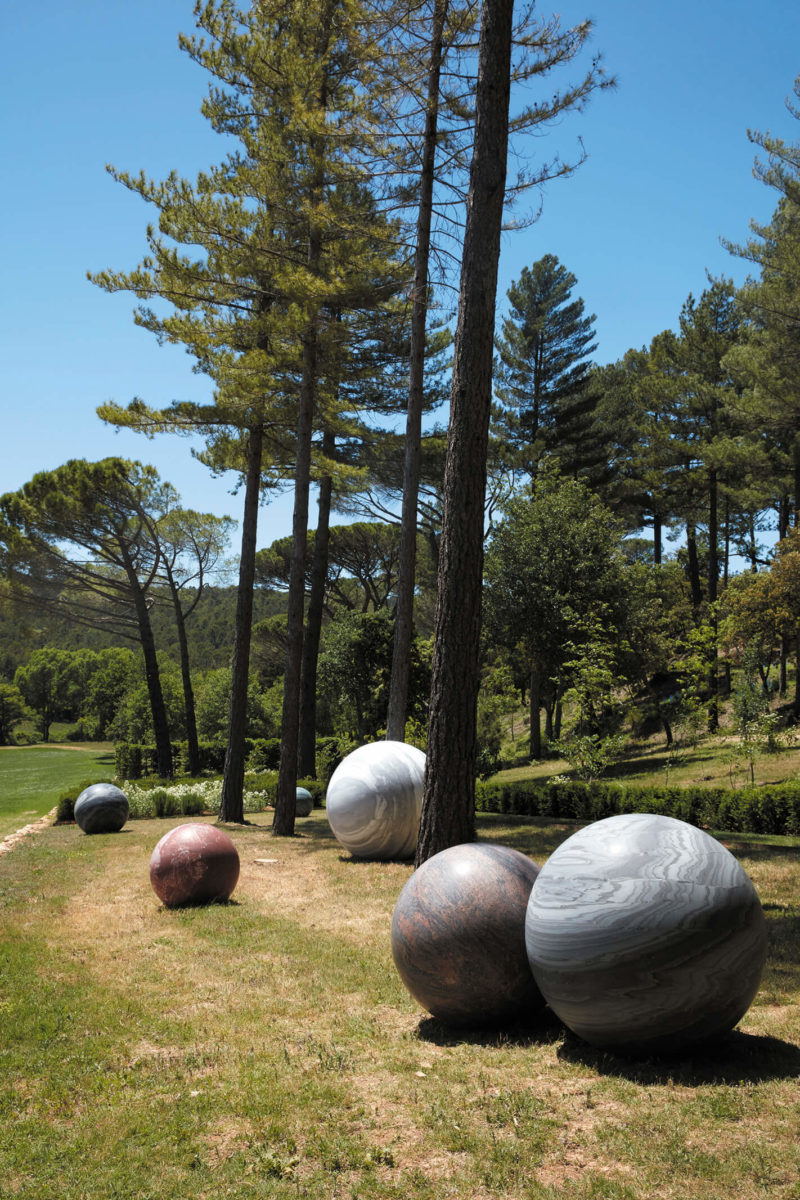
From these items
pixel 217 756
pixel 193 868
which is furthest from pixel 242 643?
pixel 217 756

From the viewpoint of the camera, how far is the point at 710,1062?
414cm

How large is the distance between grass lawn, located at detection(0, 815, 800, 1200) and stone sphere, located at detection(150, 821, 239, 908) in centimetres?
133

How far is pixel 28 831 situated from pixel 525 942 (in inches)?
595

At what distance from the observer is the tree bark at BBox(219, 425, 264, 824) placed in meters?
16.7

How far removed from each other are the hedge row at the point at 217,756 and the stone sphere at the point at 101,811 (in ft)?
28.2

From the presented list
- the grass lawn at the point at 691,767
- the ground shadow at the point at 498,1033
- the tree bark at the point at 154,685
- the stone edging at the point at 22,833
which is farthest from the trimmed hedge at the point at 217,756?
the ground shadow at the point at 498,1033

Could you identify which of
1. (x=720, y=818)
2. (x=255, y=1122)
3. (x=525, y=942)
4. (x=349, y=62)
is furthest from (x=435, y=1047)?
(x=349, y=62)

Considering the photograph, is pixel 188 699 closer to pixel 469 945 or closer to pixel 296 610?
pixel 296 610

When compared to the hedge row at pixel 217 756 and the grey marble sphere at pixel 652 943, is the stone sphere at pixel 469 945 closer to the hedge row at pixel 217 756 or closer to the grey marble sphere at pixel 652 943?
the grey marble sphere at pixel 652 943

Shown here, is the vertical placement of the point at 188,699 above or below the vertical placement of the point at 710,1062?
above

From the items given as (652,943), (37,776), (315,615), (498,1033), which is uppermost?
(315,615)

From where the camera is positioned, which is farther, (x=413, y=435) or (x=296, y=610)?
(x=296, y=610)

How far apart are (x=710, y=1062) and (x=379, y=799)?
281 inches

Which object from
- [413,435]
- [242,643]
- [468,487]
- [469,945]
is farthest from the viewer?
[242,643]
